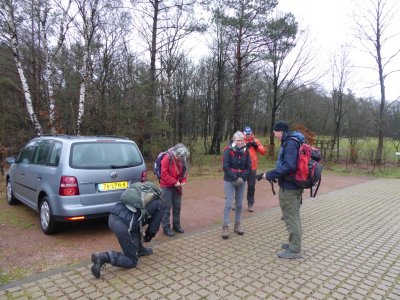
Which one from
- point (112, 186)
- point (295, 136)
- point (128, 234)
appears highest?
point (295, 136)

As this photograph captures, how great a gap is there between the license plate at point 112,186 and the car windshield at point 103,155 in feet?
0.89

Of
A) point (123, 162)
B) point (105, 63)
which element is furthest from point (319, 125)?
point (123, 162)

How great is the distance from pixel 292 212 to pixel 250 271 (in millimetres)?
1017

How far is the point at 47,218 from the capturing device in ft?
16.3

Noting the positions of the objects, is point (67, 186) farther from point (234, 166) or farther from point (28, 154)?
point (234, 166)

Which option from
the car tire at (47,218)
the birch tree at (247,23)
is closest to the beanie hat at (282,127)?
the car tire at (47,218)

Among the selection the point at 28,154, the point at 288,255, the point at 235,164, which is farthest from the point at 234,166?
the point at 28,154

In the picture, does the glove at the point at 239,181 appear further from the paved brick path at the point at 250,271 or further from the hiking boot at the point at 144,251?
the hiking boot at the point at 144,251

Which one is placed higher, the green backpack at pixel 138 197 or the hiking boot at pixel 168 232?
the green backpack at pixel 138 197

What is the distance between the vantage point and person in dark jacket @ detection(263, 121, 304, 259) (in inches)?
161

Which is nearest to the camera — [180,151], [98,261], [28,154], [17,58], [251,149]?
[98,261]

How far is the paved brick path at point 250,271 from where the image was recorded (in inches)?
132

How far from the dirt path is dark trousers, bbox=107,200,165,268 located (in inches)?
31.2

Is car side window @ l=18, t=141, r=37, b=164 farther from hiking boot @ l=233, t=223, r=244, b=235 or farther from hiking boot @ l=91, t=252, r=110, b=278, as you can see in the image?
hiking boot @ l=233, t=223, r=244, b=235
